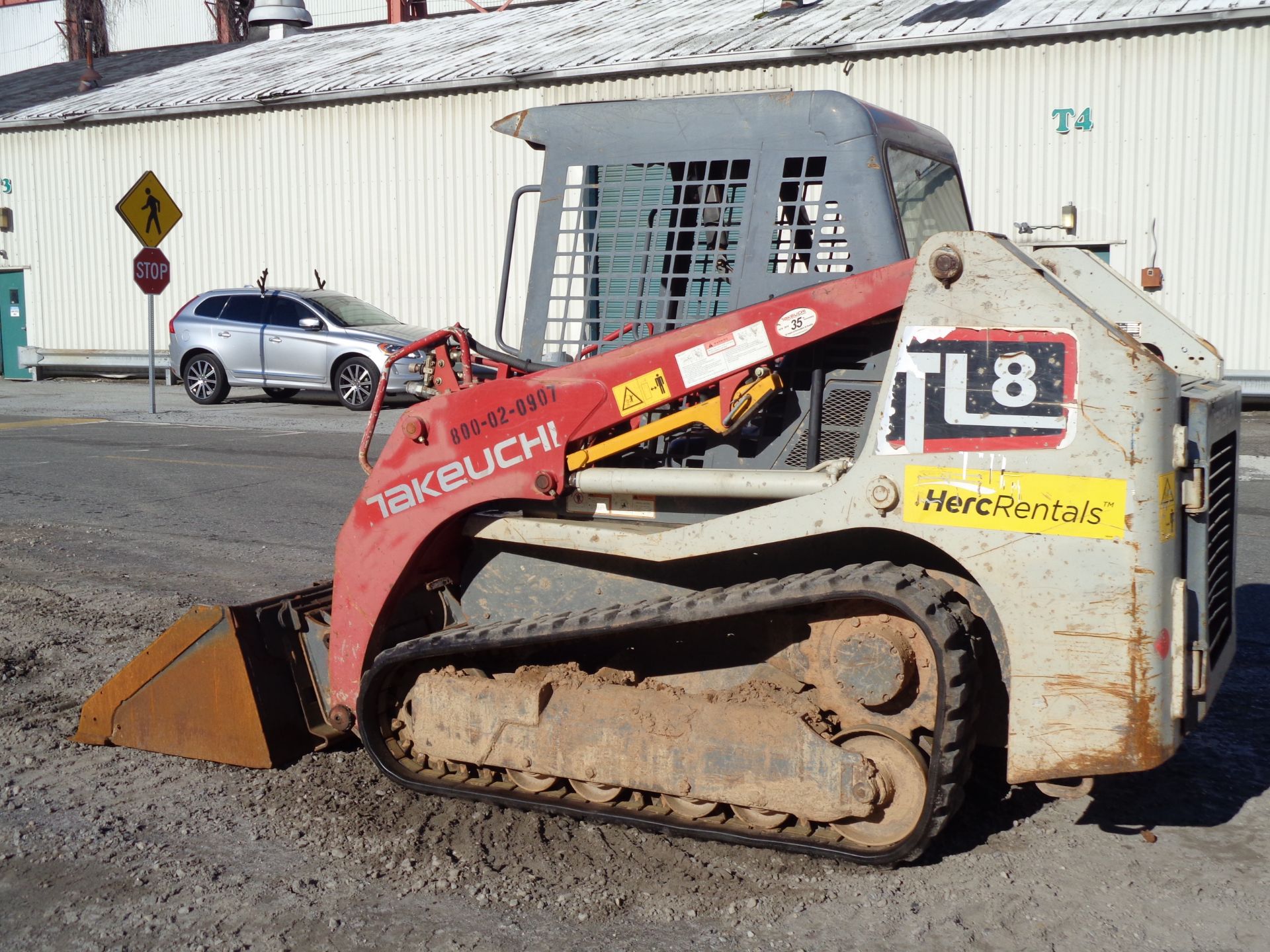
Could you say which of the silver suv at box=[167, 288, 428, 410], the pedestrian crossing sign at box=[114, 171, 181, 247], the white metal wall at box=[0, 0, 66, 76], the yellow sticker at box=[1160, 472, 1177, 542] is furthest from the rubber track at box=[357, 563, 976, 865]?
A: the white metal wall at box=[0, 0, 66, 76]

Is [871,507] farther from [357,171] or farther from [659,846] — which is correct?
[357,171]

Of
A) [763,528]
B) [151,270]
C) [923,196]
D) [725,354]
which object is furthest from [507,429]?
[151,270]

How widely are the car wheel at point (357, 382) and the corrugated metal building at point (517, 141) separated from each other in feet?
10.7

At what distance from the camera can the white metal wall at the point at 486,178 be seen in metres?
15.7

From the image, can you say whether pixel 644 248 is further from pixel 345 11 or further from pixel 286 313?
pixel 345 11

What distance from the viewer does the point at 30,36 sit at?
4206 centimetres

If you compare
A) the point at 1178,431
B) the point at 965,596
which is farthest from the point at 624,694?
the point at 1178,431

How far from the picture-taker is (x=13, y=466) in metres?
11.6

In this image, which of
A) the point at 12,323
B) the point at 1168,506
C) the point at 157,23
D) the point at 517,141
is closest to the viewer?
the point at 1168,506

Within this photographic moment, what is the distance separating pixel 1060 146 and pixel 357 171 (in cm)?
1161

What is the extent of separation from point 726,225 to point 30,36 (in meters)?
45.4

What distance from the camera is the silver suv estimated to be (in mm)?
17484

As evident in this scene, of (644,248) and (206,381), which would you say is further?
(206,381)

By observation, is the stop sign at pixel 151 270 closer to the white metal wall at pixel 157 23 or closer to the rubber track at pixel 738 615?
the rubber track at pixel 738 615
